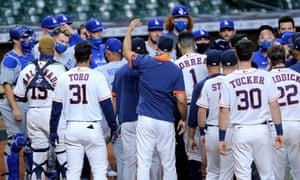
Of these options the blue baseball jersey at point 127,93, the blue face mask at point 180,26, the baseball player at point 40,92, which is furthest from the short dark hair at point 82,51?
the blue face mask at point 180,26

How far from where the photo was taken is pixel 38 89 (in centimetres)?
991

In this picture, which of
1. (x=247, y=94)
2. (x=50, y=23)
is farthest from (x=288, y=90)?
(x=50, y=23)

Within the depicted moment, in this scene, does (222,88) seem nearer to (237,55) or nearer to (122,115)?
(237,55)

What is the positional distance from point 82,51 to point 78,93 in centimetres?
40

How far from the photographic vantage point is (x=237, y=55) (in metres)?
8.66

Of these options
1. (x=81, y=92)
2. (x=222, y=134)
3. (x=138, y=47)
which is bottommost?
(x=222, y=134)

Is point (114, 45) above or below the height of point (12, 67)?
above

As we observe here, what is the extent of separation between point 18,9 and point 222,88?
820 cm

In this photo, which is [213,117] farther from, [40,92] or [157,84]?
[40,92]

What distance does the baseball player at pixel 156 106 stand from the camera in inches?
364

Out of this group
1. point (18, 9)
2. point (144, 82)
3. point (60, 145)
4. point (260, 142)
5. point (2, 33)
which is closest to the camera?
point (260, 142)

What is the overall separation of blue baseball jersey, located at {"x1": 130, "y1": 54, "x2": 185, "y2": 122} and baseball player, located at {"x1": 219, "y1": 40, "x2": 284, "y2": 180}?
2.54 feet

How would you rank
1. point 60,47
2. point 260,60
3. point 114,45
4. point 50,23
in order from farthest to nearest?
point 50,23
point 260,60
point 60,47
point 114,45

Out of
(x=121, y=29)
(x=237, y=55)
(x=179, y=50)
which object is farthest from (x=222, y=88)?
(x=121, y=29)
